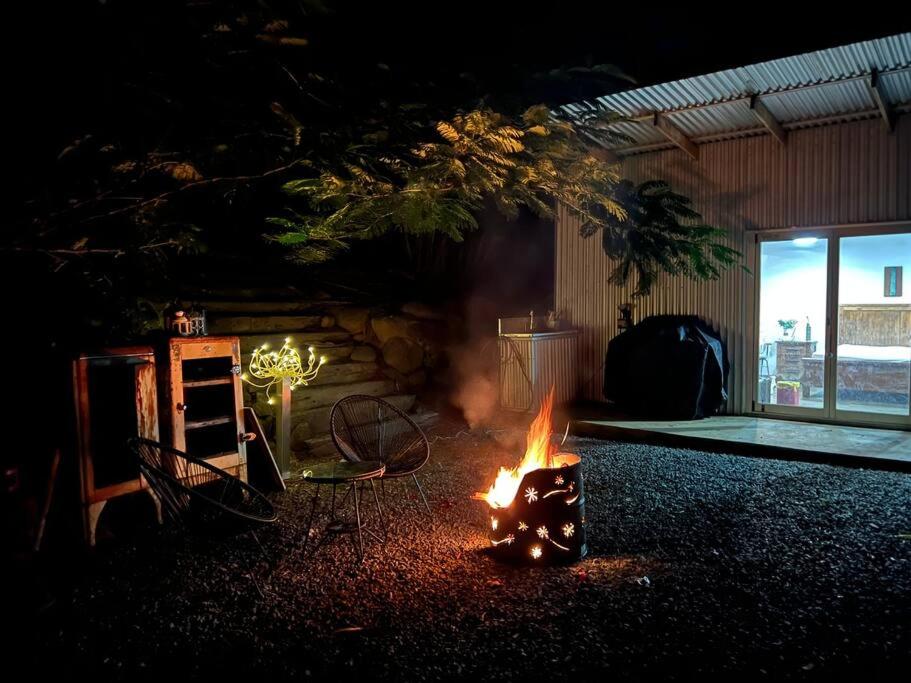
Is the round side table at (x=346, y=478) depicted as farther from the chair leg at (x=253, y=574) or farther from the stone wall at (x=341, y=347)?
the stone wall at (x=341, y=347)

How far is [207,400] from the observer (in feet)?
19.0

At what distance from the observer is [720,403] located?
8.12 meters

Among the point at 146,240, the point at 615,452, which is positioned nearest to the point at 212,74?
the point at 146,240

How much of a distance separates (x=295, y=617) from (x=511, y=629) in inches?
50.0

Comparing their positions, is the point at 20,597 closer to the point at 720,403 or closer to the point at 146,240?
the point at 146,240

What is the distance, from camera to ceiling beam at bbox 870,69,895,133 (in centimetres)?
628

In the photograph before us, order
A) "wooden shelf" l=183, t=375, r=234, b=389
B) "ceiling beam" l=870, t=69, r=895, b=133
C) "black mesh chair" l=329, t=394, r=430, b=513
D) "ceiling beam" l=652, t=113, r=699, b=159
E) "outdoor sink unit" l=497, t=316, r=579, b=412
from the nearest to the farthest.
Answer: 1. "black mesh chair" l=329, t=394, r=430, b=513
2. "wooden shelf" l=183, t=375, r=234, b=389
3. "ceiling beam" l=870, t=69, r=895, b=133
4. "ceiling beam" l=652, t=113, r=699, b=159
5. "outdoor sink unit" l=497, t=316, r=579, b=412

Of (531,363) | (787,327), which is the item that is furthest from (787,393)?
(531,363)

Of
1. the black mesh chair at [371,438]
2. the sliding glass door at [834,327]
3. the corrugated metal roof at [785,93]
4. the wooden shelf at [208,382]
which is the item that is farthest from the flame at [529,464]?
the sliding glass door at [834,327]

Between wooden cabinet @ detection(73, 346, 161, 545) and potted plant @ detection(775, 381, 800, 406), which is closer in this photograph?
wooden cabinet @ detection(73, 346, 161, 545)

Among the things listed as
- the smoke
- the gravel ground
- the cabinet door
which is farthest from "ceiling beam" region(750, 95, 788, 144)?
the cabinet door

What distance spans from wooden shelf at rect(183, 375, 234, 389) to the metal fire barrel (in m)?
3.05

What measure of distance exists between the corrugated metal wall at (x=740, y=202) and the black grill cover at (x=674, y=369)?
547 millimetres

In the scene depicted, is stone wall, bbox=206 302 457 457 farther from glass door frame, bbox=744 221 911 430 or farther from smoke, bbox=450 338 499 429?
glass door frame, bbox=744 221 911 430
